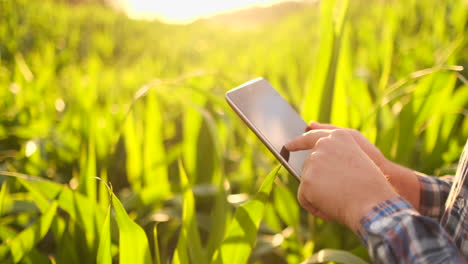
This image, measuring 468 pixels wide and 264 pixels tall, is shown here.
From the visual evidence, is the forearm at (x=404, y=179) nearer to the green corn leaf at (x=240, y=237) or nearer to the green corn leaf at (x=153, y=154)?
the green corn leaf at (x=240, y=237)

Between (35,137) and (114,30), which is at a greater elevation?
(114,30)

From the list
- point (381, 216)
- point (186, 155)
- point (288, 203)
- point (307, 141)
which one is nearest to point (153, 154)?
point (186, 155)

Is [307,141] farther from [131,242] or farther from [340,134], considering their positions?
[131,242]

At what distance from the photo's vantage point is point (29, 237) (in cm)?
60

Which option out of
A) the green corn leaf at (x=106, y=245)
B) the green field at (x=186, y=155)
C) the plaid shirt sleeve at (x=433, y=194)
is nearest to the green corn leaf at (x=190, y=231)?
the green field at (x=186, y=155)

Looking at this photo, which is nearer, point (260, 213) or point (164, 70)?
point (260, 213)

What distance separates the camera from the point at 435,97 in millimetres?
875

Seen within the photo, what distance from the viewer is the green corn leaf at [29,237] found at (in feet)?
1.92

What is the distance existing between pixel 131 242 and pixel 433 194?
1.55ft

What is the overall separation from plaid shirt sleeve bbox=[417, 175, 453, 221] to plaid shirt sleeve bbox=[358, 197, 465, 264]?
0.19 metres

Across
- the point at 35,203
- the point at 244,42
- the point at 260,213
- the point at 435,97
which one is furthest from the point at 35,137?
the point at 244,42

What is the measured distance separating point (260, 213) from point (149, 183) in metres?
0.39

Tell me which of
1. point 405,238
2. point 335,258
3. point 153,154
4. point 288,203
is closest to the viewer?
point 405,238

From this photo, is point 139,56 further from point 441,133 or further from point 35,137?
point 441,133
